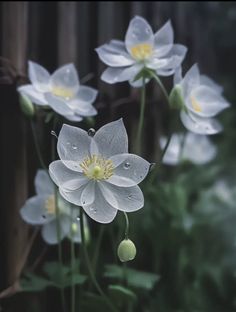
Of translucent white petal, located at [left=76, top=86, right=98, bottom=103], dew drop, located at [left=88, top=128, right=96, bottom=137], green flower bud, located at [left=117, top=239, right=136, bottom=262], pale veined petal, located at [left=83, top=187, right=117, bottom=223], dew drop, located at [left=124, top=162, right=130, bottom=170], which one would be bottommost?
green flower bud, located at [left=117, top=239, right=136, bottom=262]

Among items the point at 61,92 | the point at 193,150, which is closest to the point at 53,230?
the point at 61,92

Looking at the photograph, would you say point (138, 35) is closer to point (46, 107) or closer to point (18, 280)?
point (46, 107)

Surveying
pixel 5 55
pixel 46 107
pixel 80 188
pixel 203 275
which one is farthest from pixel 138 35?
pixel 203 275

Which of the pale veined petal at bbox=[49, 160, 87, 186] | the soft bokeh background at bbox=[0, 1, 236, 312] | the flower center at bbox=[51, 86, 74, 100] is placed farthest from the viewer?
the soft bokeh background at bbox=[0, 1, 236, 312]

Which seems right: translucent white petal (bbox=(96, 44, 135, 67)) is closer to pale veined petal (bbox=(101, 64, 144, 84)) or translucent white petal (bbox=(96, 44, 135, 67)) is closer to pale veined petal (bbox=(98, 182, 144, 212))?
pale veined petal (bbox=(101, 64, 144, 84))

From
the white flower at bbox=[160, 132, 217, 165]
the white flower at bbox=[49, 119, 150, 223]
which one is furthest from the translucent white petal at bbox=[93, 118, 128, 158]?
the white flower at bbox=[160, 132, 217, 165]

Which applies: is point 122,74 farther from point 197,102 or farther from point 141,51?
point 197,102

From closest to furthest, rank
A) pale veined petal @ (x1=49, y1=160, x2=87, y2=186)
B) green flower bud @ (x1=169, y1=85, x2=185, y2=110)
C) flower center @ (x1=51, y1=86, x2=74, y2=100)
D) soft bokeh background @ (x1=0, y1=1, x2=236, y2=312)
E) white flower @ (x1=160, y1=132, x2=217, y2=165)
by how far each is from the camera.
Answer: pale veined petal @ (x1=49, y1=160, x2=87, y2=186), green flower bud @ (x1=169, y1=85, x2=185, y2=110), flower center @ (x1=51, y1=86, x2=74, y2=100), soft bokeh background @ (x1=0, y1=1, x2=236, y2=312), white flower @ (x1=160, y1=132, x2=217, y2=165)

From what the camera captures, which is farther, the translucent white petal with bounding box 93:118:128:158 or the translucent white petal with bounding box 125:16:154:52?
the translucent white petal with bounding box 125:16:154:52
